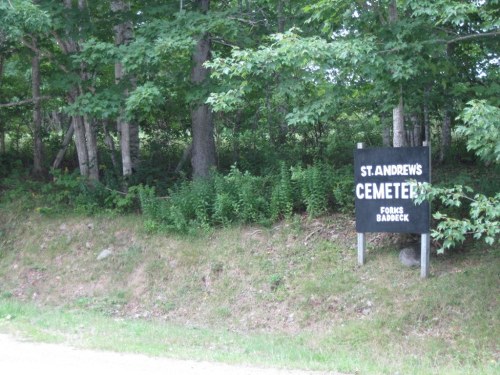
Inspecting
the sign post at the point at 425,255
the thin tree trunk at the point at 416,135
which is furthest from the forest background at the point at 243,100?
the sign post at the point at 425,255

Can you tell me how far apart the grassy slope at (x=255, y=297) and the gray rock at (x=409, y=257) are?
0.43 feet

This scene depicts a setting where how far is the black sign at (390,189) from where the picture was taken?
10297 mm

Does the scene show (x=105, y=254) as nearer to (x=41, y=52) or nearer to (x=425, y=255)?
(x=41, y=52)

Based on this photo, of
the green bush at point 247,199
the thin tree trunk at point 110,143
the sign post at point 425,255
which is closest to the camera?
the sign post at point 425,255

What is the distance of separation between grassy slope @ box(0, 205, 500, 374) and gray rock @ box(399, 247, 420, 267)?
130mm

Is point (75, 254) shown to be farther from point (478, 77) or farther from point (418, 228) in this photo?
point (478, 77)

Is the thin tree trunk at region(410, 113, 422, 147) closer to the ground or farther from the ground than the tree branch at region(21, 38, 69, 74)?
closer to the ground

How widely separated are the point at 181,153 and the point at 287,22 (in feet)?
22.5

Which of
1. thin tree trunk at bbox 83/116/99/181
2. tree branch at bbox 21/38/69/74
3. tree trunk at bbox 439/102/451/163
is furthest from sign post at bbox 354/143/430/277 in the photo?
thin tree trunk at bbox 83/116/99/181

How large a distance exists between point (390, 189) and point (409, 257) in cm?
127

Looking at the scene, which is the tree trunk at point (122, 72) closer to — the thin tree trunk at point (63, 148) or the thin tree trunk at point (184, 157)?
the thin tree trunk at point (184, 157)

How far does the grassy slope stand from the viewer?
344 inches

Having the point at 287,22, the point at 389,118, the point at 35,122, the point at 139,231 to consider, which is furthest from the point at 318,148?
the point at 35,122

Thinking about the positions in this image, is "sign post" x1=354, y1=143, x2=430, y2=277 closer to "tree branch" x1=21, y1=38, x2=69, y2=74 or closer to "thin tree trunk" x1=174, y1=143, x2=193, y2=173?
"thin tree trunk" x1=174, y1=143, x2=193, y2=173
